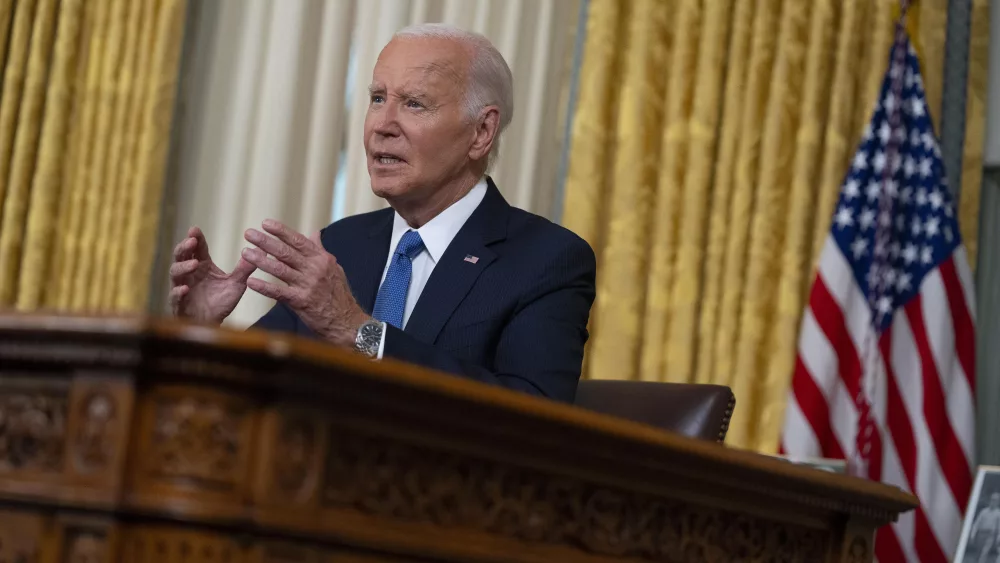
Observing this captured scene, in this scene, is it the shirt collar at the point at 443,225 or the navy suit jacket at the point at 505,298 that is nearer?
the navy suit jacket at the point at 505,298

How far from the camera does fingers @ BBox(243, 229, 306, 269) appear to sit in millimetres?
2230

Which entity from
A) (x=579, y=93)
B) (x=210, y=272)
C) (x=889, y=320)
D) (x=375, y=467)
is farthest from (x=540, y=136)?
(x=375, y=467)

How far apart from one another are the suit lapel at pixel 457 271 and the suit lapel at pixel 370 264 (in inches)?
7.3

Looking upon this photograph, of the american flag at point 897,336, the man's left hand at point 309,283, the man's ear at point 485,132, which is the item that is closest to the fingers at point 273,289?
the man's left hand at point 309,283

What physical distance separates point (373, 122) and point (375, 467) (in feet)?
6.20

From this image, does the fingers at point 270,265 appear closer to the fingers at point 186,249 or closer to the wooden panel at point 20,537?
the fingers at point 186,249

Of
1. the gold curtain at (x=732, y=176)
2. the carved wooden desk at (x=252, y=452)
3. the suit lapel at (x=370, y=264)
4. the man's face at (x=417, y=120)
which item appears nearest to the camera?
the carved wooden desk at (x=252, y=452)

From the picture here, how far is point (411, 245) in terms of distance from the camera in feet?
10.5

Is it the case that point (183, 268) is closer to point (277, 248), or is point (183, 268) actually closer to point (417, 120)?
point (277, 248)

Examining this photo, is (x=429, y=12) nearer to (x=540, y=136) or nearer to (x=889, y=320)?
(x=540, y=136)

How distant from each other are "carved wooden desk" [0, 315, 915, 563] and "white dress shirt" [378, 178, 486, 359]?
1357 millimetres

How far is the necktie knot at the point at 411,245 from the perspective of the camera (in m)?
3.18

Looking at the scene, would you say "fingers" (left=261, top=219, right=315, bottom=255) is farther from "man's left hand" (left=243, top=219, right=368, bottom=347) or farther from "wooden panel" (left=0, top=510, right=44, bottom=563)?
"wooden panel" (left=0, top=510, right=44, bottom=563)

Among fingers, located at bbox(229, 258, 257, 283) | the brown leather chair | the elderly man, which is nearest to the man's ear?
the elderly man
